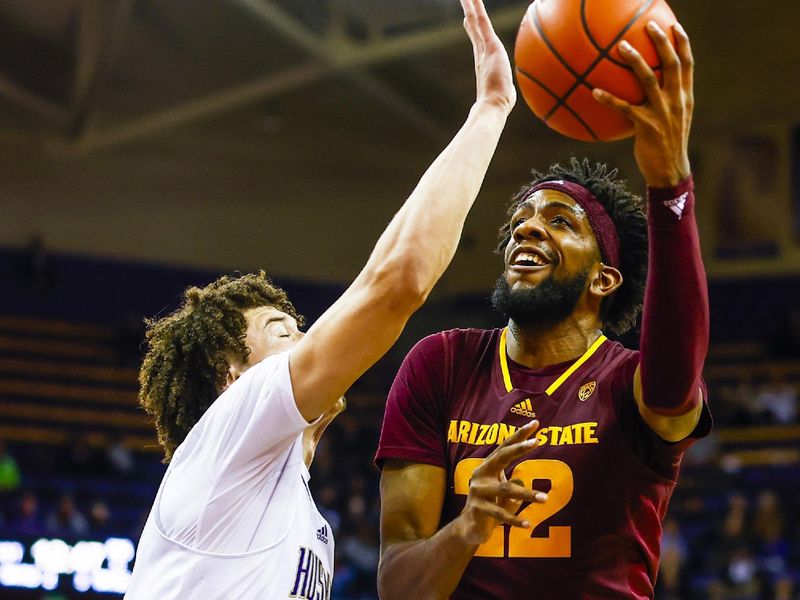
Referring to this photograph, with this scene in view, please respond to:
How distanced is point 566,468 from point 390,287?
0.88 meters

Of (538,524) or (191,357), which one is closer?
(538,524)

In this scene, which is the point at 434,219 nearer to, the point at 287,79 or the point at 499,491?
the point at 499,491

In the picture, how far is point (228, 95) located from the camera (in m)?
16.0

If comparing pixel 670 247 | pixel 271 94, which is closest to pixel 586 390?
pixel 670 247

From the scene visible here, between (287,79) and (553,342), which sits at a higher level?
(287,79)

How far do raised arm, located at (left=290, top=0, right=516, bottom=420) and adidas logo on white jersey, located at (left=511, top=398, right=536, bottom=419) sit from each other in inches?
29.3

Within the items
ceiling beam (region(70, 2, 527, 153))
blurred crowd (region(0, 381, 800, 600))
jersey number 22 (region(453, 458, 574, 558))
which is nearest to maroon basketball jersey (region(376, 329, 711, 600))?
jersey number 22 (region(453, 458, 574, 558))

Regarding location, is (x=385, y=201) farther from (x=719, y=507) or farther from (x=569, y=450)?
(x=569, y=450)

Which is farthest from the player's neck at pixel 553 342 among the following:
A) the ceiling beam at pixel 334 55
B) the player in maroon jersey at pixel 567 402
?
the ceiling beam at pixel 334 55

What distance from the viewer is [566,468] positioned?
291cm

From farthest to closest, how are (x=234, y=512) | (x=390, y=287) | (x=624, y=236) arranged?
1. (x=624, y=236)
2. (x=234, y=512)
3. (x=390, y=287)

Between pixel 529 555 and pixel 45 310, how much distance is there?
16.7 meters

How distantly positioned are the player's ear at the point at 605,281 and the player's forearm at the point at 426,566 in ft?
2.82

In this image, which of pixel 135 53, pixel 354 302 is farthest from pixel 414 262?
pixel 135 53
